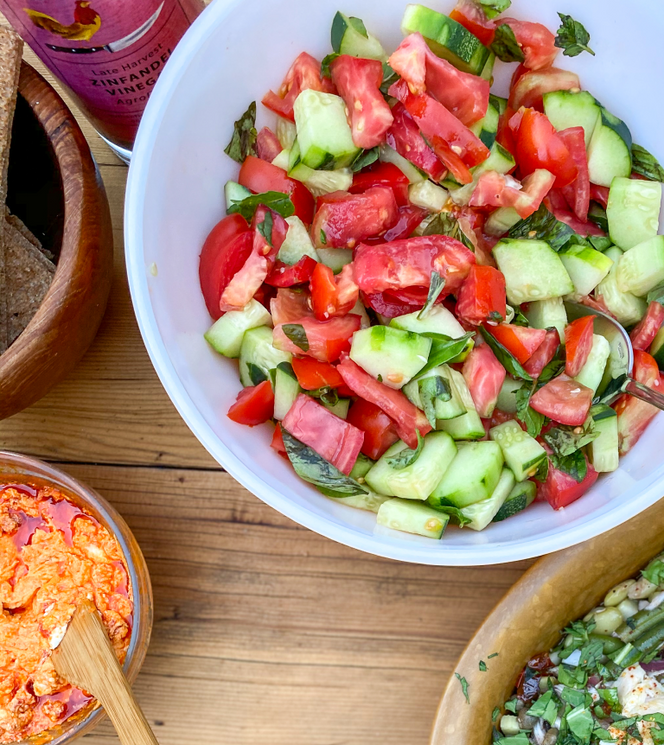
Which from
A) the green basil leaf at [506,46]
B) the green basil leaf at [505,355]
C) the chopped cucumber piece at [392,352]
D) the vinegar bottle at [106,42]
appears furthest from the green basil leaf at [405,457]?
the vinegar bottle at [106,42]

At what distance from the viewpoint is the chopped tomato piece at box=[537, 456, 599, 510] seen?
4.29ft

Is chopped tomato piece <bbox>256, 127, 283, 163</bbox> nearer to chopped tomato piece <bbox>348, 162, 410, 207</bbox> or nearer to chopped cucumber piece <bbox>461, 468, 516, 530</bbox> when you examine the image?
chopped tomato piece <bbox>348, 162, 410, 207</bbox>

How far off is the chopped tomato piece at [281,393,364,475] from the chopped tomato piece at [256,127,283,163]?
49cm

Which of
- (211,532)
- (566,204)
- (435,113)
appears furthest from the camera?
(211,532)

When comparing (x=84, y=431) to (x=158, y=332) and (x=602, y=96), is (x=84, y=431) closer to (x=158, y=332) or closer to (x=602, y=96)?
(x=158, y=332)

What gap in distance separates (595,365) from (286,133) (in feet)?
2.43

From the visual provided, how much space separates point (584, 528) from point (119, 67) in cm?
120

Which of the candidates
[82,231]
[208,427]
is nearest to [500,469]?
[208,427]

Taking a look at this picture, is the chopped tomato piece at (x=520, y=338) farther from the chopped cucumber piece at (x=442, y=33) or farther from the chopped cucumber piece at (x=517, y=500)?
the chopped cucumber piece at (x=442, y=33)

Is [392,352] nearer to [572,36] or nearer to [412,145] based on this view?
[412,145]

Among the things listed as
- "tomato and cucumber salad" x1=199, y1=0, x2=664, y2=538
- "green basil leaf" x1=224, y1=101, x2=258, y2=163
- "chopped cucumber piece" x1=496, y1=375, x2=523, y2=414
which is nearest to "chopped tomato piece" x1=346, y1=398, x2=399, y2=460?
"tomato and cucumber salad" x1=199, y1=0, x2=664, y2=538

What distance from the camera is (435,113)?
1.24 m

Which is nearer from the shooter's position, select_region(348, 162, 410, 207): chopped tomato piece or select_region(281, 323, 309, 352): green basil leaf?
select_region(281, 323, 309, 352): green basil leaf

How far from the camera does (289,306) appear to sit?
4.27 feet
